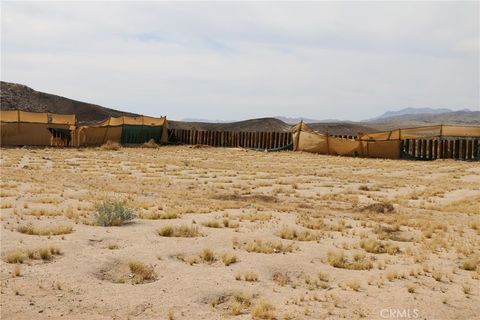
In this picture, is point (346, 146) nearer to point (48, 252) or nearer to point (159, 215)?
point (159, 215)

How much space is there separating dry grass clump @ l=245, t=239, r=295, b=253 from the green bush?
2.56 metres

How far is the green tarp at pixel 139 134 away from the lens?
36906 millimetres

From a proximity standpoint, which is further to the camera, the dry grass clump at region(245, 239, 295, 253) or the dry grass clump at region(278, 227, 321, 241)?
the dry grass clump at region(278, 227, 321, 241)

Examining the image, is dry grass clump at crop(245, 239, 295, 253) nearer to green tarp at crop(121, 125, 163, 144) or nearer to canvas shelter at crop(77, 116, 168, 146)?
canvas shelter at crop(77, 116, 168, 146)

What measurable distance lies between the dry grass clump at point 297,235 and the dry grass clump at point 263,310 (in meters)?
3.17

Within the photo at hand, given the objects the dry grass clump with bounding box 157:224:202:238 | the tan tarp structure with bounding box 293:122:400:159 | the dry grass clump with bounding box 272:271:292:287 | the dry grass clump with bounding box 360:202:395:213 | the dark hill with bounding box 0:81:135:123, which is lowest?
the dry grass clump with bounding box 272:271:292:287

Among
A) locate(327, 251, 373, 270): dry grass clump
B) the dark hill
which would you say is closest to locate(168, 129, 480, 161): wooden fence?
locate(327, 251, 373, 270): dry grass clump

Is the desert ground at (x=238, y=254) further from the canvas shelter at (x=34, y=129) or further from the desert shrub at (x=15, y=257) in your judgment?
the canvas shelter at (x=34, y=129)

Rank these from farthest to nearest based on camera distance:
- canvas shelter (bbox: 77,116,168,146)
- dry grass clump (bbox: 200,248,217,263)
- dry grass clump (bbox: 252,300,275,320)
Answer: canvas shelter (bbox: 77,116,168,146)
dry grass clump (bbox: 200,248,217,263)
dry grass clump (bbox: 252,300,275,320)

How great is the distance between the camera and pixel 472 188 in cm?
1537

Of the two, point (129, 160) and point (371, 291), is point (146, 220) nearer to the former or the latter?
point (371, 291)

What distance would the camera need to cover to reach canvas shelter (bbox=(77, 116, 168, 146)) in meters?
34.2

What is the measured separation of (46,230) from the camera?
Result: 805cm
